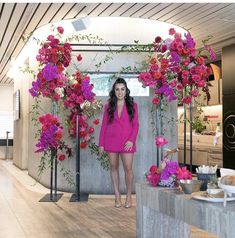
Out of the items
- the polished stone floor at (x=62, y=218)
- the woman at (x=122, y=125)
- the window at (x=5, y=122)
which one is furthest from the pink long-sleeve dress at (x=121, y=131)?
the window at (x=5, y=122)

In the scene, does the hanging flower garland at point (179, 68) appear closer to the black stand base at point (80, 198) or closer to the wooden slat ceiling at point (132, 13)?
the wooden slat ceiling at point (132, 13)

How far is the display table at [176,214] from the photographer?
2.04 meters

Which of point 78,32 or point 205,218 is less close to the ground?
point 78,32

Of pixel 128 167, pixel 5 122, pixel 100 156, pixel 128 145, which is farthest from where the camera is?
pixel 5 122

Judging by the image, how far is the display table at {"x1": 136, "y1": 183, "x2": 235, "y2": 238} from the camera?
2041 mm

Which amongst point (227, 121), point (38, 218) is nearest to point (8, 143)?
point (227, 121)

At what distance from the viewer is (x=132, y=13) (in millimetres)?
5793

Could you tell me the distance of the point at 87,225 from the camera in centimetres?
389

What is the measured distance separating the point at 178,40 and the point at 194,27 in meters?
2.80

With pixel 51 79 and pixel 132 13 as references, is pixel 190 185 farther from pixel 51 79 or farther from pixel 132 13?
Answer: pixel 132 13

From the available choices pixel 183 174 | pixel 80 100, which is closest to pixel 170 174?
pixel 183 174

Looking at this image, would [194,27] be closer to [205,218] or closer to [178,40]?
[178,40]

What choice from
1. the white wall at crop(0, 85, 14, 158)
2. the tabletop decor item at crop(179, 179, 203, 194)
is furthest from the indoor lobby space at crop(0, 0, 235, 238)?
the white wall at crop(0, 85, 14, 158)

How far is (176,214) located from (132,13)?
385 cm
